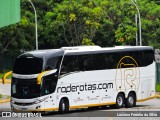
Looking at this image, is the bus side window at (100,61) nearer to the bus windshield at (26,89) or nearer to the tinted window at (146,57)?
the tinted window at (146,57)

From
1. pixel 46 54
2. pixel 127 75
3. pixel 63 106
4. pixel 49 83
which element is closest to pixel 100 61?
pixel 127 75

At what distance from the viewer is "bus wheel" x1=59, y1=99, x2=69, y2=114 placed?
26.5 meters

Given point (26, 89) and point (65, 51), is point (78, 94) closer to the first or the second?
point (65, 51)

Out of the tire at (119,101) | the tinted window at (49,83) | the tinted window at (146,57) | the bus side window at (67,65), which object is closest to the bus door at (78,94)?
the bus side window at (67,65)

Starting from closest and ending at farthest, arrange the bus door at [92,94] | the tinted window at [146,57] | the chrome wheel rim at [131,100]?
the bus door at [92,94] → the chrome wheel rim at [131,100] → the tinted window at [146,57]

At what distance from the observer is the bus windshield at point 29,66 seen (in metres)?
25.8

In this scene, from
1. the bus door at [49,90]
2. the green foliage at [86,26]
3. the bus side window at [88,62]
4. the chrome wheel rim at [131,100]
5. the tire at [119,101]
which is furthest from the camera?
the green foliage at [86,26]

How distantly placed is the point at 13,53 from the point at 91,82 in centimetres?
5086

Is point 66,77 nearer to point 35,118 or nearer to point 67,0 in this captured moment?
point 35,118

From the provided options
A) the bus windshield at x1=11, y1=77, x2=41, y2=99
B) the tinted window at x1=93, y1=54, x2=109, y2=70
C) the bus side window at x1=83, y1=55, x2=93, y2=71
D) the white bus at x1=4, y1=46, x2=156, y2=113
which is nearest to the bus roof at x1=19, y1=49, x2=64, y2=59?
the white bus at x1=4, y1=46, x2=156, y2=113

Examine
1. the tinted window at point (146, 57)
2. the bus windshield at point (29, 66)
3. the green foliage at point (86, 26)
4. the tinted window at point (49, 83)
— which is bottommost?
the tinted window at point (49, 83)

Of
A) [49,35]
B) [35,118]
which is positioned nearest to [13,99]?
[35,118]

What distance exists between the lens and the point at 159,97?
41469 millimetres

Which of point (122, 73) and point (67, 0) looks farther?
point (67, 0)
